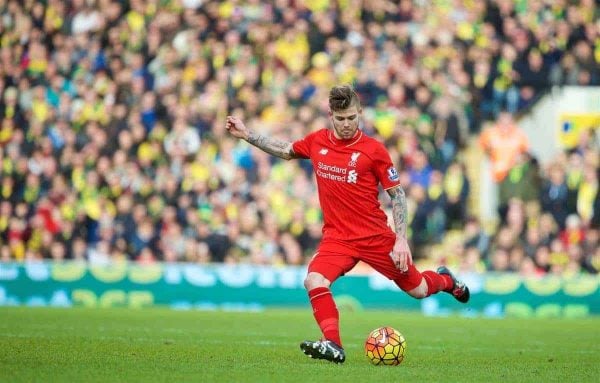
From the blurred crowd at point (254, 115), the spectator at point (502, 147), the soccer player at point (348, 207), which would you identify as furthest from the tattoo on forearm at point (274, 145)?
the spectator at point (502, 147)

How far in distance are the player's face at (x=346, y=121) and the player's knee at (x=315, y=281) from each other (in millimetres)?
1117

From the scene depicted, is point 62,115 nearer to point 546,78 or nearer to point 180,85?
point 180,85

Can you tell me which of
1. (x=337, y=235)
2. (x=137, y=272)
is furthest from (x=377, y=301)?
(x=337, y=235)

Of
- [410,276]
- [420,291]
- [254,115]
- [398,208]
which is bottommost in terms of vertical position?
[420,291]

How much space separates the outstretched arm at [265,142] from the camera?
10133 millimetres

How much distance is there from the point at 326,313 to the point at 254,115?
12.0m

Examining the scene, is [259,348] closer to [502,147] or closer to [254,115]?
[502,147]

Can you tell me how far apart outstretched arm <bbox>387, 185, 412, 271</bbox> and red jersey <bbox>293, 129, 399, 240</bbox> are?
0.34 feet

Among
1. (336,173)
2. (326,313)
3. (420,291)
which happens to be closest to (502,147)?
(420,291)

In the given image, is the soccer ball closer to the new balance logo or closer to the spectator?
the new balance logo

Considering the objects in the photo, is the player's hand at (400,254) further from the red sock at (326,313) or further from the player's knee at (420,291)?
the player's knee at (420,291)

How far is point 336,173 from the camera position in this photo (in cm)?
984

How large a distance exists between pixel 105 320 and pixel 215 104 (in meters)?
7.14

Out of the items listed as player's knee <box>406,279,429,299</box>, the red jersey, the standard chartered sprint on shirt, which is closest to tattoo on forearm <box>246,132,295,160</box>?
the red jersey
